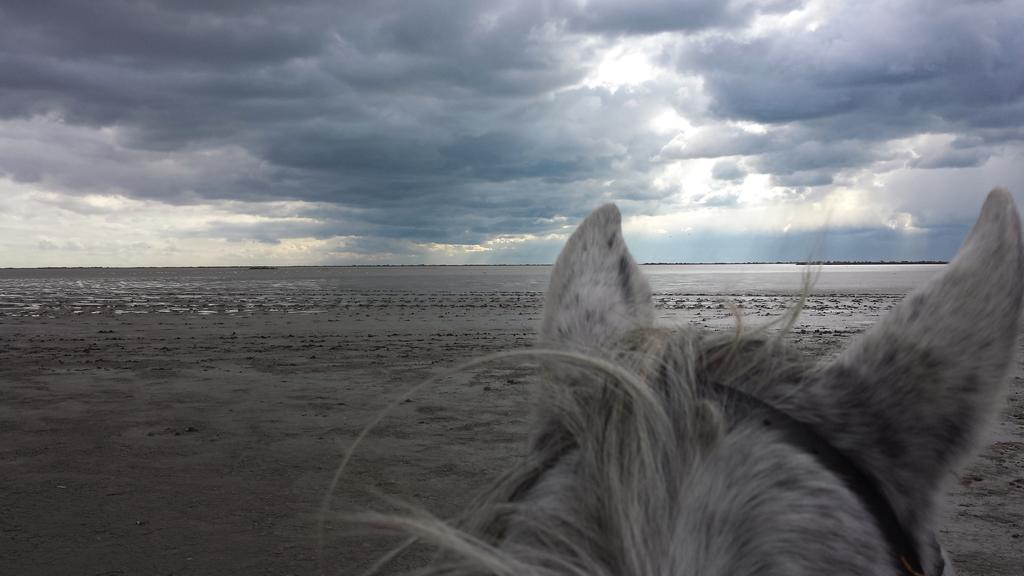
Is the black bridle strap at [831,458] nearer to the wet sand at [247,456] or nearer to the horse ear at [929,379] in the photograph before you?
the horse ear at [929,379]

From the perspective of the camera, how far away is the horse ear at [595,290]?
1.54 metres

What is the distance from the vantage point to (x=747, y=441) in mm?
988

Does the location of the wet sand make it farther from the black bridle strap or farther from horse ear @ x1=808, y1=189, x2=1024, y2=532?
the black bridle strap

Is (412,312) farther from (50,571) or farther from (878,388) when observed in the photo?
(878,388)

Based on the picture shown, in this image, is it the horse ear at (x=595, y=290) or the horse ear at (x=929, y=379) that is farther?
the horse ear at (x=595, y=290)

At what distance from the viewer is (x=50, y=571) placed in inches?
154

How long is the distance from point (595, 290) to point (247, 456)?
5.58m

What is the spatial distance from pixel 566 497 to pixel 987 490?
19.0 ft

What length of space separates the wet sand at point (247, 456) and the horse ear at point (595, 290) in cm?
14

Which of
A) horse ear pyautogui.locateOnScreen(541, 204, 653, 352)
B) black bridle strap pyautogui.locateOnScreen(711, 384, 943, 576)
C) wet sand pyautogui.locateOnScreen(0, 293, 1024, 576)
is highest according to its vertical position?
horse ear pyautogui.locateOnScreen(541, 204, 653, 352)

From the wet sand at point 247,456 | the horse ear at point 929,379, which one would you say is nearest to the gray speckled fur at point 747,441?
the horse ear at point 929,379

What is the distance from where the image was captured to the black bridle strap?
1.04 meters

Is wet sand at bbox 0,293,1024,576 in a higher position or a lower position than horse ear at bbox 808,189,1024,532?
lower

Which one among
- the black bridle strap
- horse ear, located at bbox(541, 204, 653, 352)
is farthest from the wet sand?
the black bridle strap
